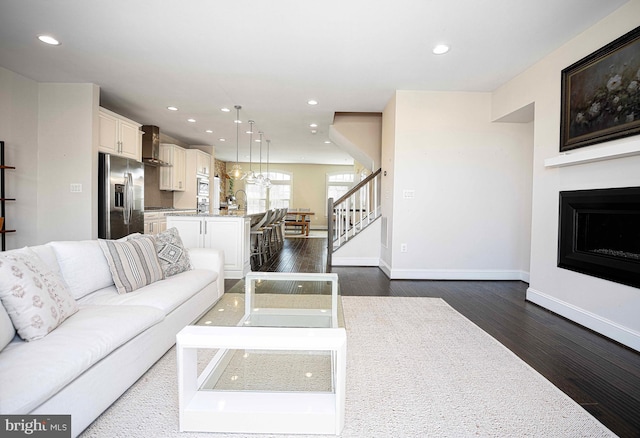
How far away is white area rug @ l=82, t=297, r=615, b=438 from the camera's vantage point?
57.3 inches

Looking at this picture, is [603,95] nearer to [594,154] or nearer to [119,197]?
[594,154]

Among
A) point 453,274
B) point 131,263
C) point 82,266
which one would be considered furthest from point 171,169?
point 453,274

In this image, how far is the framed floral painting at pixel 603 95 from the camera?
2469 millimetres

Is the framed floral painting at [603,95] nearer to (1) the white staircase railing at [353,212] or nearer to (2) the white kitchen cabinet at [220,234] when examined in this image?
(1) the white staircase railing at [353,212]

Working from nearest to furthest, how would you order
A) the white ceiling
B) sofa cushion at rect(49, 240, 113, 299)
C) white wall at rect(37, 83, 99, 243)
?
sofa cushion at rect(49, 240, 113, 299) → the white ceiling → white wall at rect(37, 83, 99, 243)

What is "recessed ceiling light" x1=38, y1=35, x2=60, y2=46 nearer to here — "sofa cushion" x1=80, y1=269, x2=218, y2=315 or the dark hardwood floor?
"sofa cushion" x1=80, y1=269, x2=218, y2=315

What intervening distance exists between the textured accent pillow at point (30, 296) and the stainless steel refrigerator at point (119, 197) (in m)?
3.40

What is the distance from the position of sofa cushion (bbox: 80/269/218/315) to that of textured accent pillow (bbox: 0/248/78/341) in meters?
0.36

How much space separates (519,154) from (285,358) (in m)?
4.47

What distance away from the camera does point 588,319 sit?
110 inches

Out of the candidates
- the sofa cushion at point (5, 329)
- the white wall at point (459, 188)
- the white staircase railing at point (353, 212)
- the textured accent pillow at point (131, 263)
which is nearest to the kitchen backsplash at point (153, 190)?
the white staircase railing at point (353, 212)

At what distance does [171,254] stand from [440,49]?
3.32m

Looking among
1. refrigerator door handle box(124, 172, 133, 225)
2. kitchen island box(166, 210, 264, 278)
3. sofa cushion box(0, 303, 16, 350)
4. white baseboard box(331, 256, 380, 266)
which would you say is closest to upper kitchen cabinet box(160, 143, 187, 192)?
refrigerator door handle box(124, 172, 133, 225)

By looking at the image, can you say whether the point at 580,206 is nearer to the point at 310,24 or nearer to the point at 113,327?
the point at 310,24
